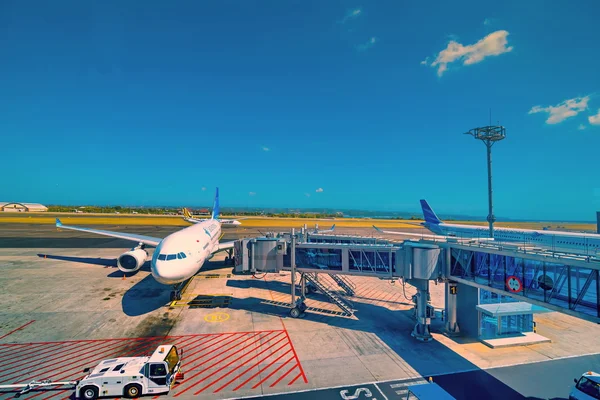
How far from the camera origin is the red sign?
14.1 metres

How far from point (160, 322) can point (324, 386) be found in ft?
44.7

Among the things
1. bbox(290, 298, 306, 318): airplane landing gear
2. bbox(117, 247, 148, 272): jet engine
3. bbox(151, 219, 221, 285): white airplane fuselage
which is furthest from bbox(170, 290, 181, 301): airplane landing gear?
bbox(290, 298, 306, 318): airplane landing gear

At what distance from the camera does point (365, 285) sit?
3312 centimetres

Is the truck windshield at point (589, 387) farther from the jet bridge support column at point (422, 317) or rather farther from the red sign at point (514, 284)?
the jet bridge support column at point (422, 317)

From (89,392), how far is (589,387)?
21.1m

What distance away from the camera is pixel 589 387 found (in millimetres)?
11734

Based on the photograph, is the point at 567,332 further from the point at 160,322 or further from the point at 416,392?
the point at 160,322

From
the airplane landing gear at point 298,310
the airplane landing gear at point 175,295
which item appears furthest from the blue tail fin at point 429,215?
the airplane landing gear at point 175,295

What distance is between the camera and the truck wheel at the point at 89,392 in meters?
12.4

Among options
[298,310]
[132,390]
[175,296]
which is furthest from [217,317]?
[132,390]

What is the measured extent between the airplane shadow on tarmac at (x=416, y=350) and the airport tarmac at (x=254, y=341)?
0.08 metres

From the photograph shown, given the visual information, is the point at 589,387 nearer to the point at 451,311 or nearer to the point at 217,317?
the point at 451,311

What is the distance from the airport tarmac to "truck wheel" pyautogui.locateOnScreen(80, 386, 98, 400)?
1.30 m

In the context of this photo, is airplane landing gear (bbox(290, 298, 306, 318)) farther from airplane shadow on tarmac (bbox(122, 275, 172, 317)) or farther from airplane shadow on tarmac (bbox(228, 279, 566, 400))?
airplane shadow on tarmac (bbox(122, 275, 172, 317))
